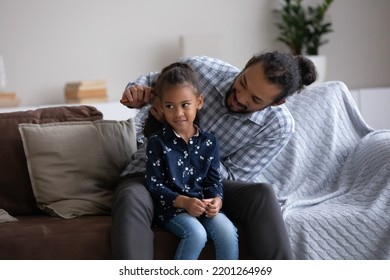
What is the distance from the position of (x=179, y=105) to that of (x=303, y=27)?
2.51 metres

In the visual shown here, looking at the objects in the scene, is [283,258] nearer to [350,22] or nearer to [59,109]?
[59,109]

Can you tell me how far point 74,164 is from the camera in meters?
2.58

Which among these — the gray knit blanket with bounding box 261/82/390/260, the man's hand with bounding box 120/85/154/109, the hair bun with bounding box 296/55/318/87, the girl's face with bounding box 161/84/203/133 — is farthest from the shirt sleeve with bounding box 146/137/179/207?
the hair bun with bounding box 296/55/318/87

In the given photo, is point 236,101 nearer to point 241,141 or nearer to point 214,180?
point 241,141

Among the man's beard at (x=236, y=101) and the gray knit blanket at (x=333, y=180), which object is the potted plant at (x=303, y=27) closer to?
the gray knit blanket at (x=333, y=180)

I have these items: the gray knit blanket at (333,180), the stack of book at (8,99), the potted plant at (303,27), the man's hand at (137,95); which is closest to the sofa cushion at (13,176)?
the man's hand at (137,95)

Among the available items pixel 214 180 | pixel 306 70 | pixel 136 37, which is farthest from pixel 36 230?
pixel 136 37

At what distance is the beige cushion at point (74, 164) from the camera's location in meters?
2.55

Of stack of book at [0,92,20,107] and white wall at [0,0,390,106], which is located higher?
white wall at [0,0,390,106]

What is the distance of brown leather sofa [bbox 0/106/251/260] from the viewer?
2.21 metres

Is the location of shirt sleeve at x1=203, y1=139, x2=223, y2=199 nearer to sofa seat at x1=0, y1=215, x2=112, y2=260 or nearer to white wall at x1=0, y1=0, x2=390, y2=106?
sofa seat at x1=0, y1=215, x2=112, y2=260

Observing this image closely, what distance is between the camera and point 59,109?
2.81m

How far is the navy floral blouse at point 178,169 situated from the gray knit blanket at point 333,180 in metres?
0.34

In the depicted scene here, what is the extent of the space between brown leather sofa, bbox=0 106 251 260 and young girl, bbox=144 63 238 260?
0.24 ft
